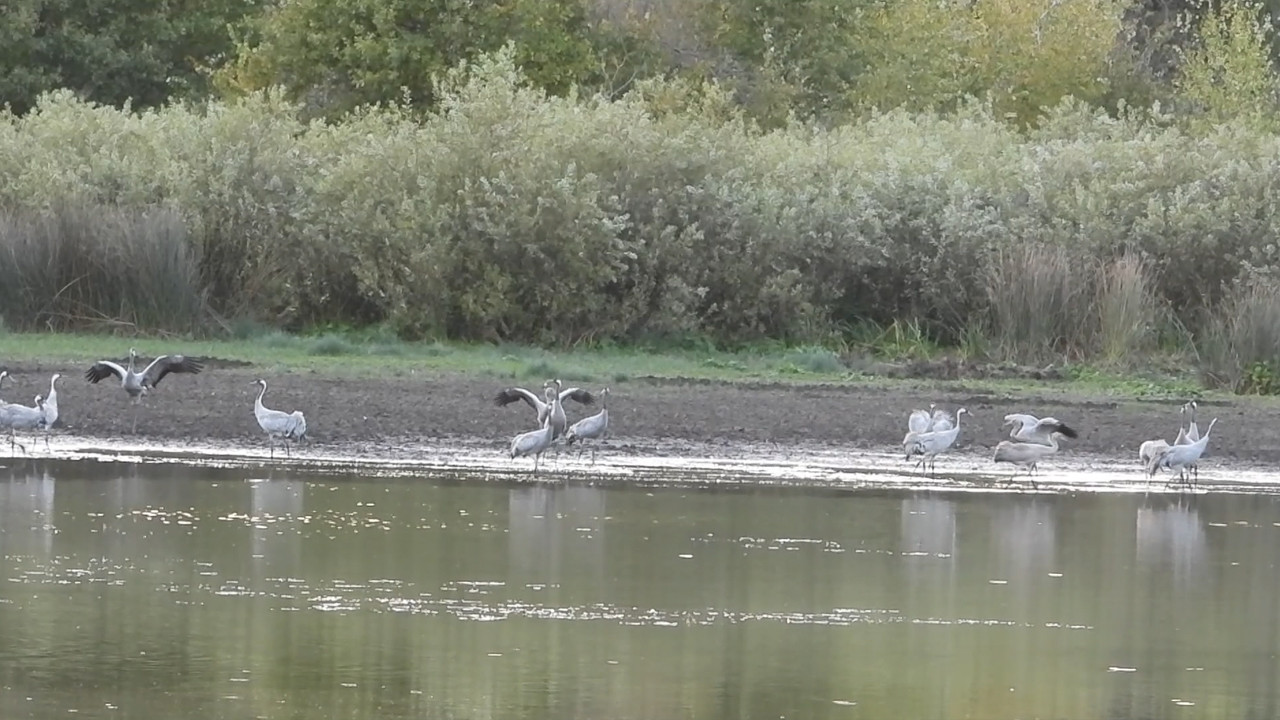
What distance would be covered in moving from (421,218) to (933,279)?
632cm

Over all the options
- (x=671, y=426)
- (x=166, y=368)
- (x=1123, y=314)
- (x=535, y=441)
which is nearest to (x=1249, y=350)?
(x=1123, y=314)

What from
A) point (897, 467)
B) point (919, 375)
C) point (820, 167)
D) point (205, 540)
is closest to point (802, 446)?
point (897, 467)

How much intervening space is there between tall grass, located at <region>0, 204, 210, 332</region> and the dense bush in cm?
7

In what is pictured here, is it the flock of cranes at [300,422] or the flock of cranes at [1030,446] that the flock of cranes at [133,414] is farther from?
the flock of cranes at [1030,446]

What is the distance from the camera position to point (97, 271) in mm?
26688

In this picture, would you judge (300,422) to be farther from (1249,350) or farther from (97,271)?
(1249,350)

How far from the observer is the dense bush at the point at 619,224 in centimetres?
2720

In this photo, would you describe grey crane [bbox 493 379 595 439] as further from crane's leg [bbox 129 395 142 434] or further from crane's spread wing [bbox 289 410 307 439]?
crane's leg [bbox 129 395 142 434]

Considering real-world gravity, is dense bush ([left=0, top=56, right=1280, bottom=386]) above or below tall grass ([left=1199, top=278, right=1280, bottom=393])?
above

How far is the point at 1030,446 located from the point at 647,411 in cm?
435

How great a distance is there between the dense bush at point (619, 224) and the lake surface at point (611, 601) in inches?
391

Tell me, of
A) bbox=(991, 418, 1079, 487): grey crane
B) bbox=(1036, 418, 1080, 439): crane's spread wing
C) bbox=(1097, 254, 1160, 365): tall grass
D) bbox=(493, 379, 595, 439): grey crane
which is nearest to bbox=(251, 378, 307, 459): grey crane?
bbox=(493, 379, 595, 439): grey crane

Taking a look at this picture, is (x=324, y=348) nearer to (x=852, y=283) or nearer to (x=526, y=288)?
(x=526, y=288)

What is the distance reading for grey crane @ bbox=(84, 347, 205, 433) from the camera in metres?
20.8
